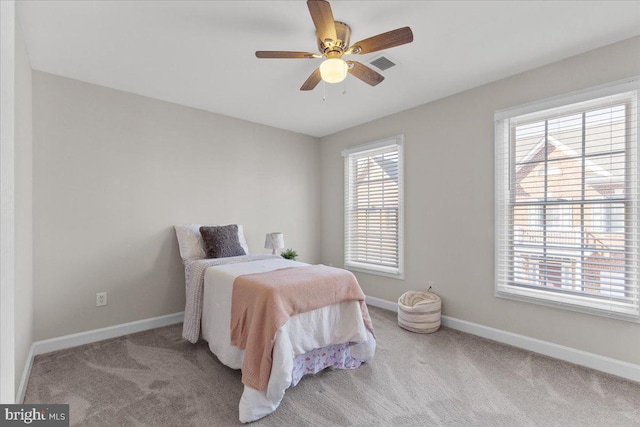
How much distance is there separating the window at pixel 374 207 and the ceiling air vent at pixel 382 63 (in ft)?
4.10

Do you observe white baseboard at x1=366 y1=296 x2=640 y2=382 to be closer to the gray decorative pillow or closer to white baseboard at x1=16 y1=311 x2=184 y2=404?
the gray decorative pillow

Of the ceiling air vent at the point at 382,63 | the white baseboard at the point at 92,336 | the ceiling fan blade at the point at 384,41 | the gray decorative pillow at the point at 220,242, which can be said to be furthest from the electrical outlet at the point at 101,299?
the ceiling air vent at the point at 382,63

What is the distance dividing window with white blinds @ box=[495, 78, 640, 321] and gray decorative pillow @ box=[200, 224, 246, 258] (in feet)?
9.00

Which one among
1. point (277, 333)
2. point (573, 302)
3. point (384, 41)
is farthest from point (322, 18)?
point (573, 302)

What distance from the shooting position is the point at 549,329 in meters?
2.59

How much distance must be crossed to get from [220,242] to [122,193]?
1111mm

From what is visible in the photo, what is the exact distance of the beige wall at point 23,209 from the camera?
1963 mm

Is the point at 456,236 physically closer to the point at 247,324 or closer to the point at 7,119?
the point at 247,324

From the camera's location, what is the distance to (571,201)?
251 centimetres

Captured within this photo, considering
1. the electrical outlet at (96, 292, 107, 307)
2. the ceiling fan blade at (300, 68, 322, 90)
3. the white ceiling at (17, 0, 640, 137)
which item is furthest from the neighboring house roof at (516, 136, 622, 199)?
the electrical outlet at (96, 292, 107, 307)

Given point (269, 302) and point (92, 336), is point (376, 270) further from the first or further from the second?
point (92, 336)

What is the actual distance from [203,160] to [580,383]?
4136mm

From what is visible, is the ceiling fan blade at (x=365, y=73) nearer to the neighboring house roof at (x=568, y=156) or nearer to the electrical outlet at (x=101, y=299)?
the neighboring house roof at (x=568, y=156)

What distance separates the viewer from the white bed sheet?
1.83m
